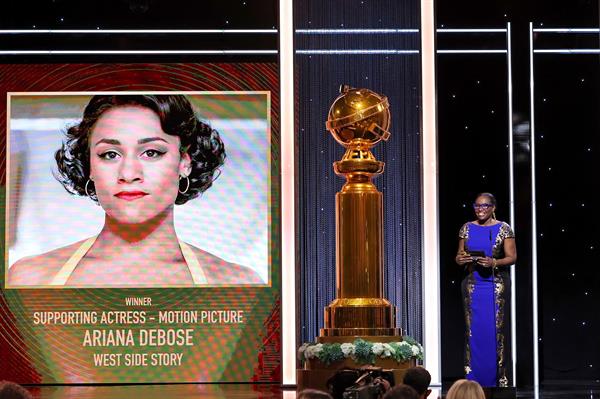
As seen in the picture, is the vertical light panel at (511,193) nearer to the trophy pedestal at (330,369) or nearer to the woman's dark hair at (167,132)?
the woman's dark hair at (167,132)

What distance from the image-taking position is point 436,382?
27.0ft

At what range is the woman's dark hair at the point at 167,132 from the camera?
8641 millimetres

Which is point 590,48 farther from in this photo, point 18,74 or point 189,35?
point 18,74

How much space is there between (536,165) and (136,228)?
10.6 ft

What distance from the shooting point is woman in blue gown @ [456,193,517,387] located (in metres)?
7.07

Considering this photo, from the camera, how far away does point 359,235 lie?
5.91m

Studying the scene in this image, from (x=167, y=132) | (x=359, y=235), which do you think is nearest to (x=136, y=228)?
(x=167, y=132)

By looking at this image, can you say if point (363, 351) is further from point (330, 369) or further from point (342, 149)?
point (342, 149)

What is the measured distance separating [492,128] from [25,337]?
405cm

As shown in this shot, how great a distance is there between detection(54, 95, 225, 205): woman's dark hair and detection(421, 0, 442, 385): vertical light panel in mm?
1644

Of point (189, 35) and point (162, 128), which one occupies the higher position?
point (189, 35)

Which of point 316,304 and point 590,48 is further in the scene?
point 590,48

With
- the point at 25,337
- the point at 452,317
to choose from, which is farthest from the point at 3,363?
the point at 452,317

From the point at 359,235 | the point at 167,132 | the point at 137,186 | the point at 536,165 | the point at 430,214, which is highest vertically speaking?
the point at 167,132
